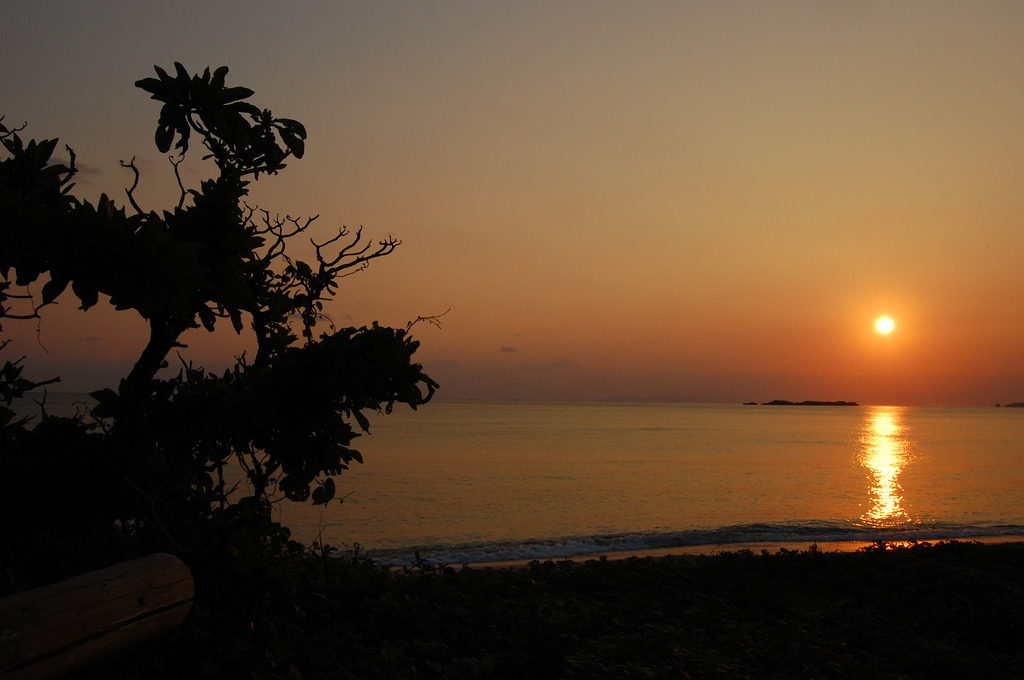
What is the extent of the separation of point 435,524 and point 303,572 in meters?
15.3

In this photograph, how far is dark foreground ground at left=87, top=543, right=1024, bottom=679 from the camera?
5961 mm

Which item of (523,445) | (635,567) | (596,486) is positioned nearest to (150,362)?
(635,567)

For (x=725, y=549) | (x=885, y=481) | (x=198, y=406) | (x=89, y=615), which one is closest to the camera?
(x=89, y=615)

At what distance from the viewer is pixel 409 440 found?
6378 cm

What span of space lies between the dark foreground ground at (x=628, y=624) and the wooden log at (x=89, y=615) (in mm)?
1907

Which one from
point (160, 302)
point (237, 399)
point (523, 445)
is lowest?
point (523, 445)

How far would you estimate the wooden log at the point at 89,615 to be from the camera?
9.51ft

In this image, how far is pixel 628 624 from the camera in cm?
862

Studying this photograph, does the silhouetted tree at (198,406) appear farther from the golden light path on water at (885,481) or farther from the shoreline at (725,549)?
the golden light path on water at (885,481)

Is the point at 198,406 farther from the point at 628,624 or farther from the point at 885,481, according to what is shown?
the point at 885,481

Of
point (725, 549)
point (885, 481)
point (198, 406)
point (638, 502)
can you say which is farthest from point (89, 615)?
point (885, 481)

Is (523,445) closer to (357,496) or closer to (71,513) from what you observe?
(357,496)

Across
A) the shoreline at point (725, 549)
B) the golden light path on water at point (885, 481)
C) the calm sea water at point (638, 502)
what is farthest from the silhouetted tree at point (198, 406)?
the golden light path on water at point (885, 481)

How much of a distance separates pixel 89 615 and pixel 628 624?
6661mm
